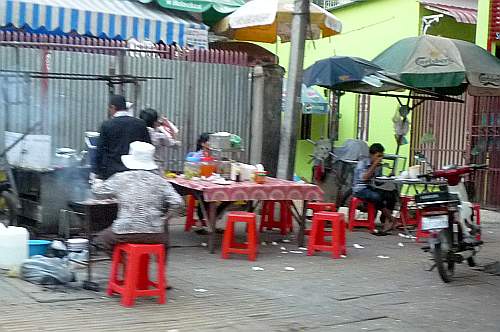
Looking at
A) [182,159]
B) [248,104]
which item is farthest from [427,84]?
[182,159]

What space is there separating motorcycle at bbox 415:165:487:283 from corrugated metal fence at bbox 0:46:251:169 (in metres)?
4.76

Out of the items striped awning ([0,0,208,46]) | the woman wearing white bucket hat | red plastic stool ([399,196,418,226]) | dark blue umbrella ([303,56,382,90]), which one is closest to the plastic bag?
the woman wearing white bucket hat

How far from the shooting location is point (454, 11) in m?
16.1

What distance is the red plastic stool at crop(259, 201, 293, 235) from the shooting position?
35.4 ft

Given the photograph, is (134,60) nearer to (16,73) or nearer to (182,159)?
(182,159)

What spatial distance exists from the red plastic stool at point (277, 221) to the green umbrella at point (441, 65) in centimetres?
295

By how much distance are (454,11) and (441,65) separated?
5.08m

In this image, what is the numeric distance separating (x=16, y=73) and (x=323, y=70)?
5.52 metres

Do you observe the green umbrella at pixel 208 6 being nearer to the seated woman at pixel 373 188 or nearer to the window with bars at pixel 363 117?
the seated woman at pixel 373 188

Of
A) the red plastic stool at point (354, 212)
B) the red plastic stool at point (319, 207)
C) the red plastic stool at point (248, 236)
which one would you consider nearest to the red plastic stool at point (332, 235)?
the red plastic stool at point (319, 207)

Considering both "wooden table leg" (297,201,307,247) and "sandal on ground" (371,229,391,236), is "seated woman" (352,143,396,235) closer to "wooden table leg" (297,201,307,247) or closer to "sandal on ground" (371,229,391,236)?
"sandal on ground" (371,229,391,236)

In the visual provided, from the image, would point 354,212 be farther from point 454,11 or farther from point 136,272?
point 454,11

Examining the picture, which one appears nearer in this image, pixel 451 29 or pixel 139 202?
pixel 139 202

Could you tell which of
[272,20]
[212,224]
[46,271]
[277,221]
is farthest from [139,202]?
[272,20]
